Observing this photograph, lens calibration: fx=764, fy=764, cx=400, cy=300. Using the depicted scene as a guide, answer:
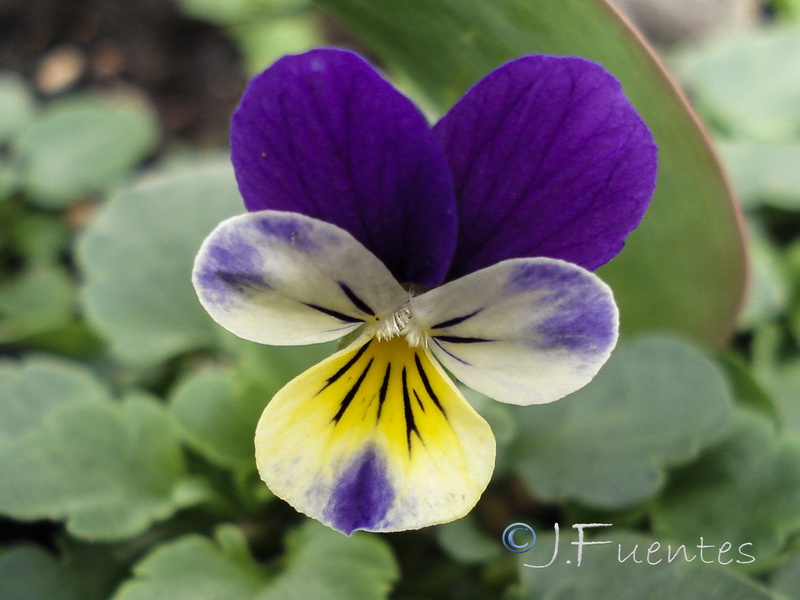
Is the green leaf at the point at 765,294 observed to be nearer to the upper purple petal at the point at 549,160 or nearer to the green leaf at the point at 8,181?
the upper purple petal at the point at 549,160

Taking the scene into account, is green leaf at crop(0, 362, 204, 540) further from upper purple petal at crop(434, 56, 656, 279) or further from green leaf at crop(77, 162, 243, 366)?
upper purple petal at crop(434, 56, 656, 279)

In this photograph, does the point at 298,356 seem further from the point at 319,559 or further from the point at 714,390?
the point at 714,390

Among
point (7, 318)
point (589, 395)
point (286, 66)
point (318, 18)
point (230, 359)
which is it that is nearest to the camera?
point (286, 66)

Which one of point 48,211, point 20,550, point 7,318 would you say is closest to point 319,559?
point 20,550

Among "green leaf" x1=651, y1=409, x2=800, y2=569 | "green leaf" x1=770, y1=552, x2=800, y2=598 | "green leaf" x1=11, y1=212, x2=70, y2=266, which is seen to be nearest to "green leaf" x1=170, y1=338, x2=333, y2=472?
"green leaf" x1=651, y1=409, x2=800, y2=569

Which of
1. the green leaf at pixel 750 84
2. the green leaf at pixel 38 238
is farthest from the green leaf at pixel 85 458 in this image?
the green leaf at pixel 750 84
